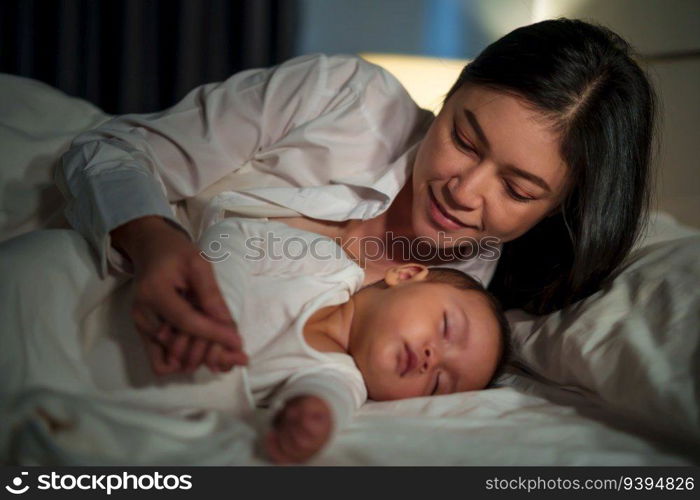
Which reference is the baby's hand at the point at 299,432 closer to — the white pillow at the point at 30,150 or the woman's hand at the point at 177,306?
the woman's hand at the point at 177,306

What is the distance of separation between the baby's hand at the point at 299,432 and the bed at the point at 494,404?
3 cm

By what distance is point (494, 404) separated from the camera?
0.93 m

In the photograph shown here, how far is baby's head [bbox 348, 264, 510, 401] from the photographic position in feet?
3.12

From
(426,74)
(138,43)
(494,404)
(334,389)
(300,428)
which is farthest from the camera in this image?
(138,43)

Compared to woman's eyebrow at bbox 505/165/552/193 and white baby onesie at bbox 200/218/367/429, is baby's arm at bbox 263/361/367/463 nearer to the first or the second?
white baby onesie at bbox 200/218/367/429

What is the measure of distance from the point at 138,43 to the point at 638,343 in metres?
2.00

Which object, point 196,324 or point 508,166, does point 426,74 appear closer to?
point 508,166

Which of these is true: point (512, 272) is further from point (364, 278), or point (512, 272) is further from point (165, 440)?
point (165, 440)

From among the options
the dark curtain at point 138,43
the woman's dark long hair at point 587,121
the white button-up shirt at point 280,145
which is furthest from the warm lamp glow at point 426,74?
the woman's dark long hair at point 587,121

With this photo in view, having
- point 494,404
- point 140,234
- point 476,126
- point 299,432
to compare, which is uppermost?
point 476,126

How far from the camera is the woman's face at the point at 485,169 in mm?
1003

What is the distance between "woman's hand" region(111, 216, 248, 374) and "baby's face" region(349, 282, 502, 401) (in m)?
0.31

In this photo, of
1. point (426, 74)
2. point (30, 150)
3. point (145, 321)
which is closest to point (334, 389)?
point (145, 321)
